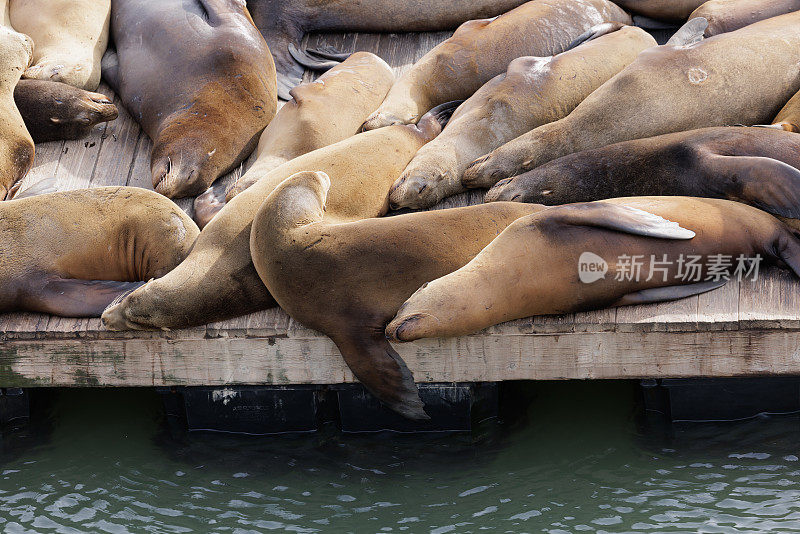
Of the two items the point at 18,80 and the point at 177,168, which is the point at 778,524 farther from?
the point at 18,80

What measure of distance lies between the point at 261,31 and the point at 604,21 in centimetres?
233

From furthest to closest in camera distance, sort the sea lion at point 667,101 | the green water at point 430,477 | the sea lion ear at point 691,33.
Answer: the sea lion ear at point 691,33 < the sea lion at point 667,101 < the green water at point 430,477

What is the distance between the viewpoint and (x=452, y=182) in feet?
18.0

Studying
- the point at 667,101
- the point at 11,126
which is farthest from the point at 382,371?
the point at 11,126

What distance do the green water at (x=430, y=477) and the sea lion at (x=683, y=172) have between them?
3.19 ft

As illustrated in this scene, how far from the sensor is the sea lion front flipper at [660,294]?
4527mm

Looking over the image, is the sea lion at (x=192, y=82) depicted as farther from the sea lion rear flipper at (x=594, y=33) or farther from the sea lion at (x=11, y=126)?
the sea lion rear flipper at (x=594, y=33)

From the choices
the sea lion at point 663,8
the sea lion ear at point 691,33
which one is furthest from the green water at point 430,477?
the sea lion at point 663,8

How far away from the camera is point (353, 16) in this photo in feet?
24.2

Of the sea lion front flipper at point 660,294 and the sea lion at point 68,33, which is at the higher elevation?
the sea lion at point 68,33

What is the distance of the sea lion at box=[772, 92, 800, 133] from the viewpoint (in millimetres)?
5238

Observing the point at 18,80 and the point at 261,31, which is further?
the point at 261,31

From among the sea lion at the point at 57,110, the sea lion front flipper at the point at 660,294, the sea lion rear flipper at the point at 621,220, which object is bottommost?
the sea lion front flipper at the point at 660,294

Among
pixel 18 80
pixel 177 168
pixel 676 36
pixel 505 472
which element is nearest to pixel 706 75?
pixel 676 36
